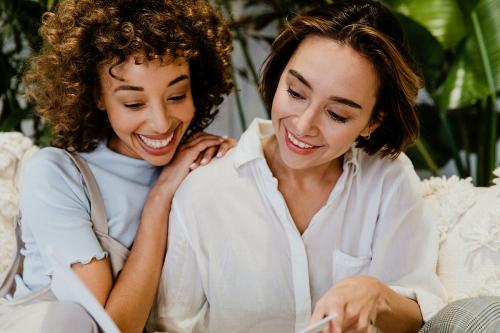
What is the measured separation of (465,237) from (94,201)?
78 centimetres

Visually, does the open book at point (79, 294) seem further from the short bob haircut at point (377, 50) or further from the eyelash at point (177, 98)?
the short bob haircut at point (377, 50)

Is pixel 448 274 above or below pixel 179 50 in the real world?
below

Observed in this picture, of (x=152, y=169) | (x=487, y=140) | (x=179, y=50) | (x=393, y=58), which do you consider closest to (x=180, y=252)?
(x=152, y=169)

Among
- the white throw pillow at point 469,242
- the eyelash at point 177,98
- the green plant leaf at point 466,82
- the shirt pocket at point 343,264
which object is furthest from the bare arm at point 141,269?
the green plant leaf at point 466,82

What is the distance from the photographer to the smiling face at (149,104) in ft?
4.01

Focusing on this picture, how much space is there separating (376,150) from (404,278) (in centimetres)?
27

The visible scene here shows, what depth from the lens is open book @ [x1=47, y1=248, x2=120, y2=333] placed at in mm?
1080

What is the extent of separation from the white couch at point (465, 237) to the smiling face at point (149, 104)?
51 cm

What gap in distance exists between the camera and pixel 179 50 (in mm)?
1250

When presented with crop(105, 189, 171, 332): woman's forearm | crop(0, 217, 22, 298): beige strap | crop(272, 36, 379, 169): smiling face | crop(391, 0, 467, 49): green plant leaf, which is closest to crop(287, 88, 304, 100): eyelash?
crop(272, 36, 379, 169): smiling face

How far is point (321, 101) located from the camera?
3.82 ft

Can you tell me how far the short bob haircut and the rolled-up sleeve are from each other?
10 centimetres

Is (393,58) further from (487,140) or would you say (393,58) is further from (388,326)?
(487,140)

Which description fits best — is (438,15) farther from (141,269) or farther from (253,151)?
(141,269)
